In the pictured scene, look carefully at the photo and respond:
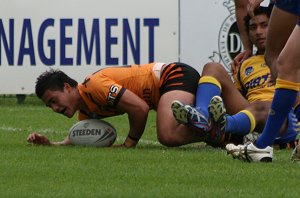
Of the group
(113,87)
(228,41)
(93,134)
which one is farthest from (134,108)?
(228,41)

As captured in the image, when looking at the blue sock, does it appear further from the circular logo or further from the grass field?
the circular logo

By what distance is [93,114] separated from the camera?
9.37 m

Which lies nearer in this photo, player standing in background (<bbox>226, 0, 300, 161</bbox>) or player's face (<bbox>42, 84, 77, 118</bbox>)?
player standing in background (<bbox>226, 0, 300, 161</bbox>)

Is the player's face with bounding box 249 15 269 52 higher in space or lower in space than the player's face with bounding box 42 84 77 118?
higher

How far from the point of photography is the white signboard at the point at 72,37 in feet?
49.9

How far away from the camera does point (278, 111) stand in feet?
24.7

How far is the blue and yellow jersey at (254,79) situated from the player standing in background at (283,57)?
1.62 metres

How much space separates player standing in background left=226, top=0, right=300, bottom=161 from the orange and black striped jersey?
5.33ft

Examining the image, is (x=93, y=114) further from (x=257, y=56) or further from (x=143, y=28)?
(x=143, y=28)

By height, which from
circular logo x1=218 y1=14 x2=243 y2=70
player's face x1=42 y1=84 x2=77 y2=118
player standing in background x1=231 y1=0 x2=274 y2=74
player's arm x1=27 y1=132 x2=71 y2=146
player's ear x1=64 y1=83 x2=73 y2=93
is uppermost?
player standing in background x1=231 y1=0 x2=274 y2=74

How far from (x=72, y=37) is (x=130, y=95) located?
6.32 meters

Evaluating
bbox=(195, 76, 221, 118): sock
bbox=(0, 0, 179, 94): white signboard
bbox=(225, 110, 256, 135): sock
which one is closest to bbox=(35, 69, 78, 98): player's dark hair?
bbox=(195, 76, 221, 118): sock

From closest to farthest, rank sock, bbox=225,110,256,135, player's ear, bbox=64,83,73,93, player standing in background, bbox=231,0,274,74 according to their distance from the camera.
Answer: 1. sock, bbox=225,110,256,135
2. player's ear, bbox=64,83,73,93
3. player standing in background, bbox=231,0,274,74

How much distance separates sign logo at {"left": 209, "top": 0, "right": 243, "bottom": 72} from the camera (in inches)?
601
